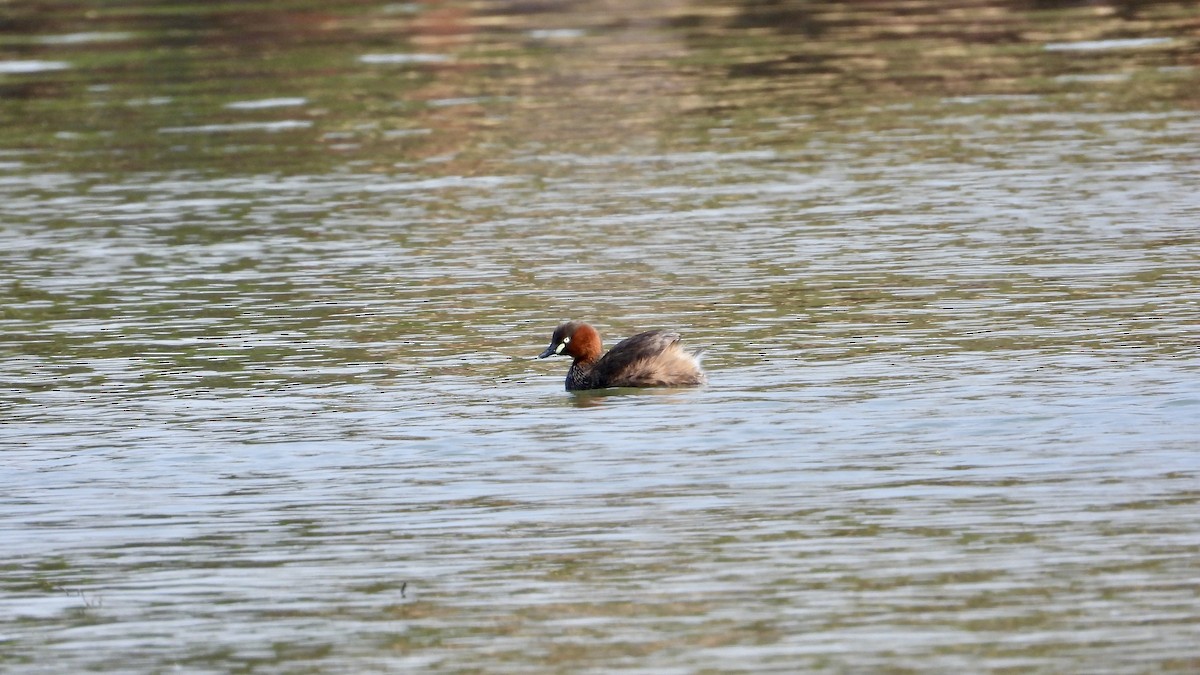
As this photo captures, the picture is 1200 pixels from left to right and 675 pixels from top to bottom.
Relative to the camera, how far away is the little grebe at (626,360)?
1409cm

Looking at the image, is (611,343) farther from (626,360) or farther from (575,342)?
(626,360)

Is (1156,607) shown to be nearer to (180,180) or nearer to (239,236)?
(239,236)

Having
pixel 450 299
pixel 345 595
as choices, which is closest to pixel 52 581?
pixel 345 595

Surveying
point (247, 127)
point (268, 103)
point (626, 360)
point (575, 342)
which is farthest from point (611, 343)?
point (268, 103)

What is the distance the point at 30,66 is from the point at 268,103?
18.9 feet

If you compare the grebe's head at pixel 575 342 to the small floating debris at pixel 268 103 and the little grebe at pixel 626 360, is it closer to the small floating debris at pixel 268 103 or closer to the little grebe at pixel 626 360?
the little grebe at pixel 626 360

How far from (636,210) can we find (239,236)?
358 cm

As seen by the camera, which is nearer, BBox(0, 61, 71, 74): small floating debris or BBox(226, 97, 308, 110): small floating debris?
BBox(226, 97, 308, 110): small floating debris

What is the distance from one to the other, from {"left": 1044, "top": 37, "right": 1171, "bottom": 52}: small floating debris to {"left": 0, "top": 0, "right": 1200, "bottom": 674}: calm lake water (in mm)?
123

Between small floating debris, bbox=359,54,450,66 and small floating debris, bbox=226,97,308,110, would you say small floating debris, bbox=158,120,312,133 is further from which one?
small floating debris, bbox=359,54,450,66

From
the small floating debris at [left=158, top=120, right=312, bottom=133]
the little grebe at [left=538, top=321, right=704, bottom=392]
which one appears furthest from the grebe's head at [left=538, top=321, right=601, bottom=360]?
the small floating debris at [left=158, top=120, right=312, bottom=133]

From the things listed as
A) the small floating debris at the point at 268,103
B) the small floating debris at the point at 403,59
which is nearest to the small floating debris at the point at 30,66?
the small floating debris at the point at 403,59

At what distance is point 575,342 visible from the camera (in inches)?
579

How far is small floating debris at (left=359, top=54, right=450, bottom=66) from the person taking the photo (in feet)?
109
